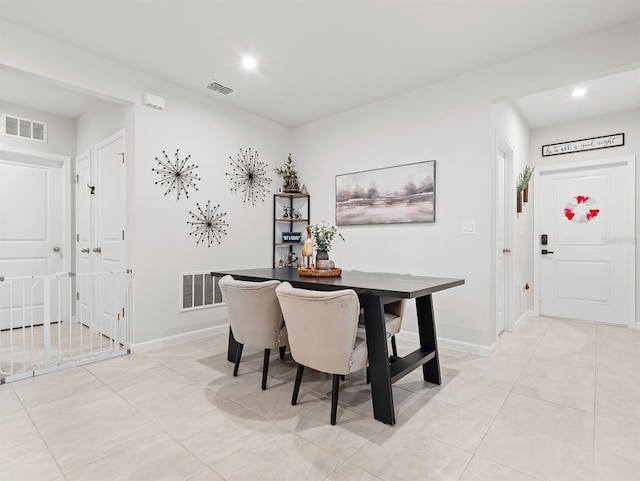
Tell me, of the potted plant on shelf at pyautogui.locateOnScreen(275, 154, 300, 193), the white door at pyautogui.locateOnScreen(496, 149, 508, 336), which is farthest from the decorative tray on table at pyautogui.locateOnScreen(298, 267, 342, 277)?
the potted plant on shelf at pyautogui.locateOnScreen(275, 154, 300, 193)

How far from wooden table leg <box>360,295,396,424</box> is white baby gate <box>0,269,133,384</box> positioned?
7.27ft

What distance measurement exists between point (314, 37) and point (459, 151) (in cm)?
172

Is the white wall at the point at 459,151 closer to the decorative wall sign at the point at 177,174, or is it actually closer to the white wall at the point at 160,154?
the white wall at the point at 160,154

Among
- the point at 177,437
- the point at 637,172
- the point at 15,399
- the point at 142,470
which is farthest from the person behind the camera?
the point at 637,172

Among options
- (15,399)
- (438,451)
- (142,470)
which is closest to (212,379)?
(142,470)

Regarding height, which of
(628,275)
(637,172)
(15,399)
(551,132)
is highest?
(551,132)

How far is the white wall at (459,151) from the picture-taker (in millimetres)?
2756

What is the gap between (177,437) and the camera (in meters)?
1.85

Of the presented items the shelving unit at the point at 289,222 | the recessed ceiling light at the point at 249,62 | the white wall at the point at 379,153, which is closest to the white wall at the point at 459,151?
the white wall at the point at 379,153

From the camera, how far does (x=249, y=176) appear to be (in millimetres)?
4312

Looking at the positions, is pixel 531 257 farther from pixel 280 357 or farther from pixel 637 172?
pixel 280 357

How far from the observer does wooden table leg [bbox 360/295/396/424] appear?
1986 millimetres

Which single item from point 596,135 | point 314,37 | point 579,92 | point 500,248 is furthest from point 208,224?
point 596,135

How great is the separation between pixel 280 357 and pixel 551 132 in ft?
15.2
